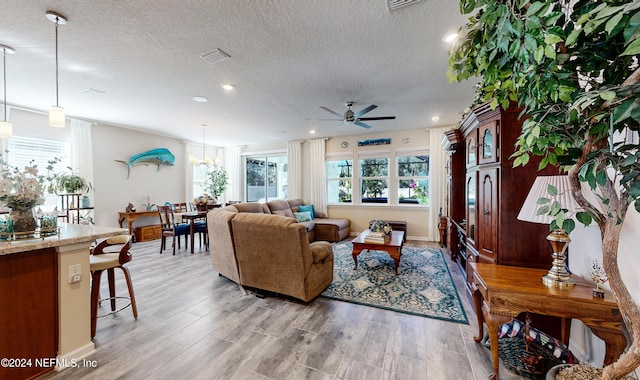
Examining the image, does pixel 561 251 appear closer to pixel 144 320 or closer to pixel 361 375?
pixel 361 375

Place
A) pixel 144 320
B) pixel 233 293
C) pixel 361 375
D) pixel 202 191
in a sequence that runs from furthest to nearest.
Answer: pixel 202 191
pixel 233 293
pixel 144 320
pixel 361 375

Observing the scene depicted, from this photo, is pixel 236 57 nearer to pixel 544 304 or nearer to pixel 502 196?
pixel 502 196

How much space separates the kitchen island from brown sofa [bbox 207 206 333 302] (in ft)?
→ 3.78

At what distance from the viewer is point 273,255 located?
2.62 m

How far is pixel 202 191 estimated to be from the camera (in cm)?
775

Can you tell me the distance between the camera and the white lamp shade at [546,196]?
4.67ft

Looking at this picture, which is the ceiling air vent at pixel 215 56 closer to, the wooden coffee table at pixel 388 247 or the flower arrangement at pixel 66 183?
the wooden coffee table at pixel 388 247

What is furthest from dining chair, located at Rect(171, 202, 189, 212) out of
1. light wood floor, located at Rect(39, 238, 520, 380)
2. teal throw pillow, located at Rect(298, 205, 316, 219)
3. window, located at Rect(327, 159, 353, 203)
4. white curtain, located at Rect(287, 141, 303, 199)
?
window, located at Rect(327, 159, 353, 203)

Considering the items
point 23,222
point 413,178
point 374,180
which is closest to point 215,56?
point 23,222

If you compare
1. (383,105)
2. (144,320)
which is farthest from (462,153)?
(144,320)

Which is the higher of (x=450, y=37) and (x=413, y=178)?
(x=450, y=37)

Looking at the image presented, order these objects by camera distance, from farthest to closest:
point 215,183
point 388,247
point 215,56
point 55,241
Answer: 1. point 215,183
2. point 388,247
3. point 215,56
4. point 55,241

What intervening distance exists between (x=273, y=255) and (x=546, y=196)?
2.36 meters

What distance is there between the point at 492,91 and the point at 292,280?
237 cm
